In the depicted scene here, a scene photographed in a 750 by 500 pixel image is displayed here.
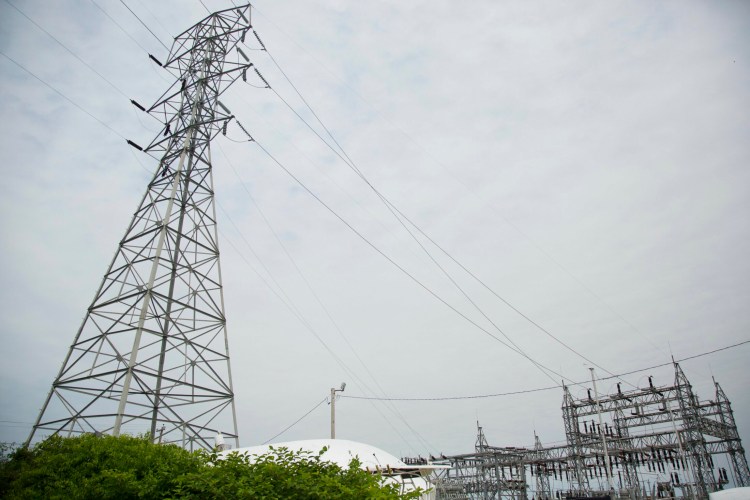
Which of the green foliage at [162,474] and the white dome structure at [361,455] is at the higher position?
the white dome structure at [361,455]

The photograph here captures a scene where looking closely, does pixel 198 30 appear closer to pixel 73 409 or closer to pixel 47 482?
pixel 73 409

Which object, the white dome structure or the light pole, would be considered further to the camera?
the light pole

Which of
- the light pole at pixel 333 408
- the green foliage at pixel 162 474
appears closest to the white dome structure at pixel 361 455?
the light pole at pixel 333 408

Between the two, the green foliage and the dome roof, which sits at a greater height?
the dome roof

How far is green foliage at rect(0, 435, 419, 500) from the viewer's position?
6.77m

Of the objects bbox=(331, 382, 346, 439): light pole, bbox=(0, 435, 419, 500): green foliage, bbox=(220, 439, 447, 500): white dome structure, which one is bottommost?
bbox=(0, 435, 419, 500): green foliage

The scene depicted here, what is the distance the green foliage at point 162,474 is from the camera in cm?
677

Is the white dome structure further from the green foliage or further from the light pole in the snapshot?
the green foliage

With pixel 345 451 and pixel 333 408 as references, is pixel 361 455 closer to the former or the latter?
pixel 345 451

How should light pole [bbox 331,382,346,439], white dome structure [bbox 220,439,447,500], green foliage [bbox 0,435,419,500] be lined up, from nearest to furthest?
green foliage [bbox 0,435,419,500] < white dome structure [bbox 220,439,447,500] < light pole [bbox 331,382,346,439]

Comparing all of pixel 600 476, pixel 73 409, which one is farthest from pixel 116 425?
pixel 600 476

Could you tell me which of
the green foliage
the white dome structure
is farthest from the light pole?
the green foliage

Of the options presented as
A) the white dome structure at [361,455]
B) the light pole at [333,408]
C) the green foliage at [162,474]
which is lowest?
the green foliage at [162,474]

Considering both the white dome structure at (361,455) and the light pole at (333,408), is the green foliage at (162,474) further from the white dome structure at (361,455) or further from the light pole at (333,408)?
the light pole at (333,408)
